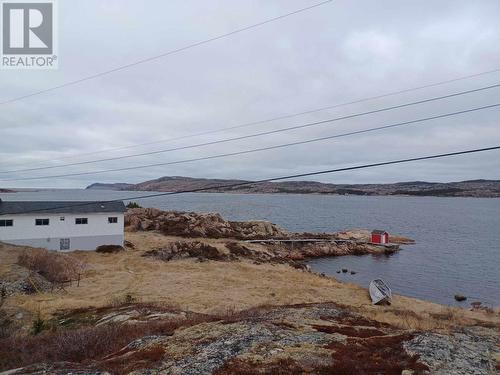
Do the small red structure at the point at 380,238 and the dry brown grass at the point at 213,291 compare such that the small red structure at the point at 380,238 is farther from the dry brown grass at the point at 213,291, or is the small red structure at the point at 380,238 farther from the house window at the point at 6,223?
the house window at the point at 6,223

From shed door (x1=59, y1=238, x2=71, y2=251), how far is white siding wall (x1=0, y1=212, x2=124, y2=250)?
0.95 feet

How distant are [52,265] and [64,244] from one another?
9.61 m

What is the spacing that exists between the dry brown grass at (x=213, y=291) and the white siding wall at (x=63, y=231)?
2.35 metres

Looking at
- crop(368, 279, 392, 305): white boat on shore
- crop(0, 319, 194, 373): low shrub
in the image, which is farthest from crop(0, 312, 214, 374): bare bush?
crop(368, 279, 392, 305): white boat on shore

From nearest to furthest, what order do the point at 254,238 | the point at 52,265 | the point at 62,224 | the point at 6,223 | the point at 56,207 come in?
the point at 52,265 → the point at 6,223 → the point at 62,224 → the point at 56,207 → the point at 254,238

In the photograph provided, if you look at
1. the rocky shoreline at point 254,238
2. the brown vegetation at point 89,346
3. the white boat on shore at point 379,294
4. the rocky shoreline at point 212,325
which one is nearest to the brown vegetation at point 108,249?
the rocky shoreline at point 212,325

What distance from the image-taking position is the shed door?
3962 cm

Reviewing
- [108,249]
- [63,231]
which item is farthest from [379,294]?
[63,231]

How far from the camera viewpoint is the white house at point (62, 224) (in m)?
37.7

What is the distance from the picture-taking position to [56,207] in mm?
→ 39781

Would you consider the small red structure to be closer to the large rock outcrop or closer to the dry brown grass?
the large rock outcrop

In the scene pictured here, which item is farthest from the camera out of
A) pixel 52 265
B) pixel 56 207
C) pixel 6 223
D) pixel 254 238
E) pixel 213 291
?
pixel 254 238

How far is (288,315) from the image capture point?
16.9 m

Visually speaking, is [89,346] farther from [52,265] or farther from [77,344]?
[52,265]
